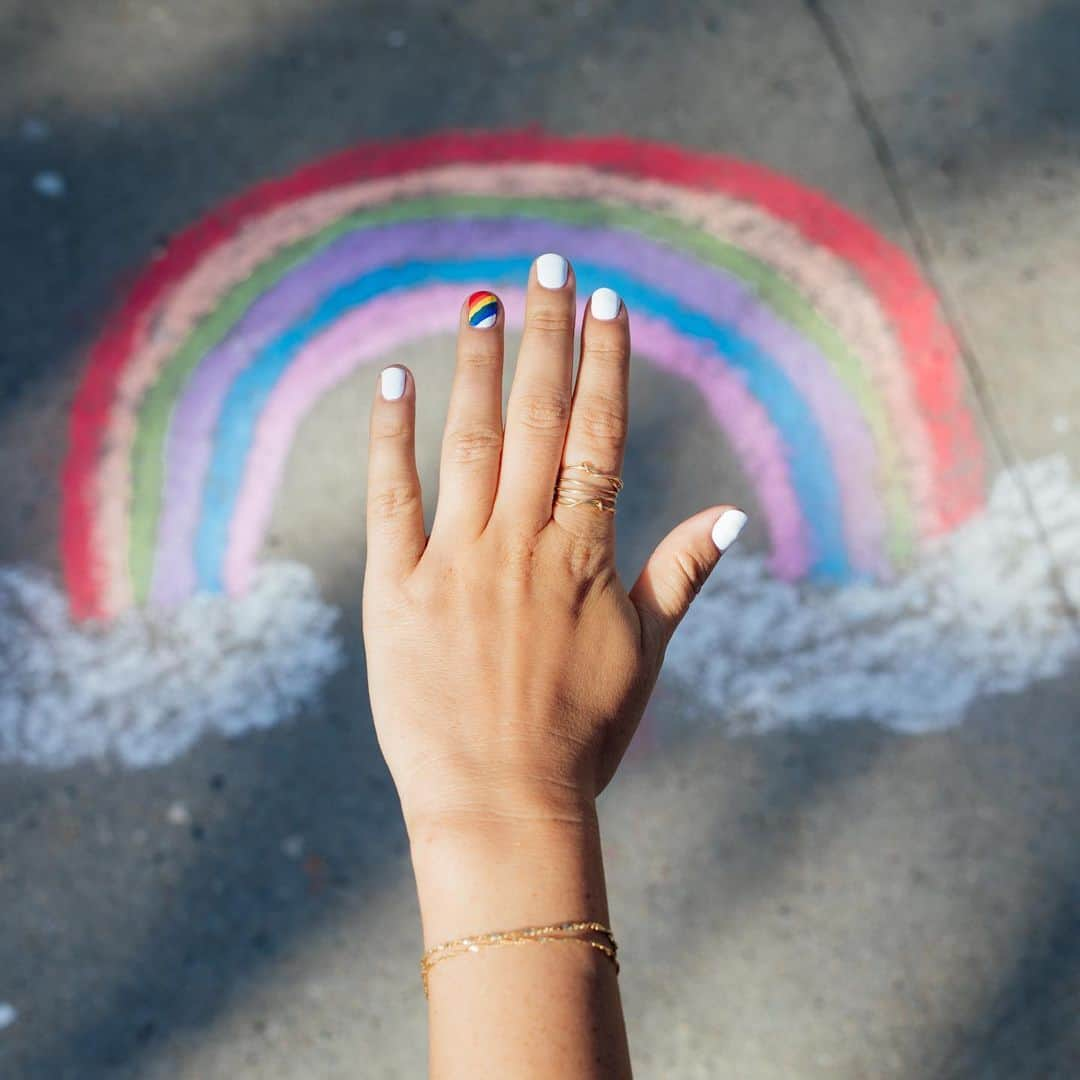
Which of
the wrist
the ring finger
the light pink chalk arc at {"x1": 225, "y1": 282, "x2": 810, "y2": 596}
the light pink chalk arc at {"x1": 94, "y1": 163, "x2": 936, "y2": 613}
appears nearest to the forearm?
the wrist

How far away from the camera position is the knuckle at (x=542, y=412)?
5.07 ft

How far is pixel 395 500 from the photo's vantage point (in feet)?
5.09

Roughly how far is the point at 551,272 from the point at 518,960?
973 mm

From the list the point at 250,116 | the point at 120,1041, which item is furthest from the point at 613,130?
the point at 120,1041

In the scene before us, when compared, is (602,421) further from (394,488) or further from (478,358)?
(394,488)

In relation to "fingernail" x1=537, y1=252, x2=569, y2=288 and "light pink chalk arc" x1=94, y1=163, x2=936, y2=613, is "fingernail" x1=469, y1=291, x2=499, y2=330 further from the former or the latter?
"light pink chalk arc" x1=94, y1=163, x2=936, y2=613

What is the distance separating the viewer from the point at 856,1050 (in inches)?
82.2

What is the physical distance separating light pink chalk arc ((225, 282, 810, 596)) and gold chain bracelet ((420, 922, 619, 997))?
1170 mm

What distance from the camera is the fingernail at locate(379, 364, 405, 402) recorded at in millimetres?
1574

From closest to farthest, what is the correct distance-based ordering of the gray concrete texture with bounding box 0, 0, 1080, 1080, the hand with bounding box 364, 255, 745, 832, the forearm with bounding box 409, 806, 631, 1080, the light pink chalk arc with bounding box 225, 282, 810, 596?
1. the forearm with bounding box 409, 806, 631, 1080
2. the hand with bounding box 364, 255, 745, 832
3. the gray concrete texture with bounding box 0, 0, 1080, 1080
4. the light pink chalk arc with bounding box 225, 282, 810, 596

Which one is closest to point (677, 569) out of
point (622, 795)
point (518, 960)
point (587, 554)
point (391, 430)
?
point (587, 554)

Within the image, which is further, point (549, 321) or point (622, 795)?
point (622, 795)

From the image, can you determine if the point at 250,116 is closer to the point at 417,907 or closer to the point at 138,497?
the point at 138,497

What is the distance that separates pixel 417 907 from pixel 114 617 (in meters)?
0.90
